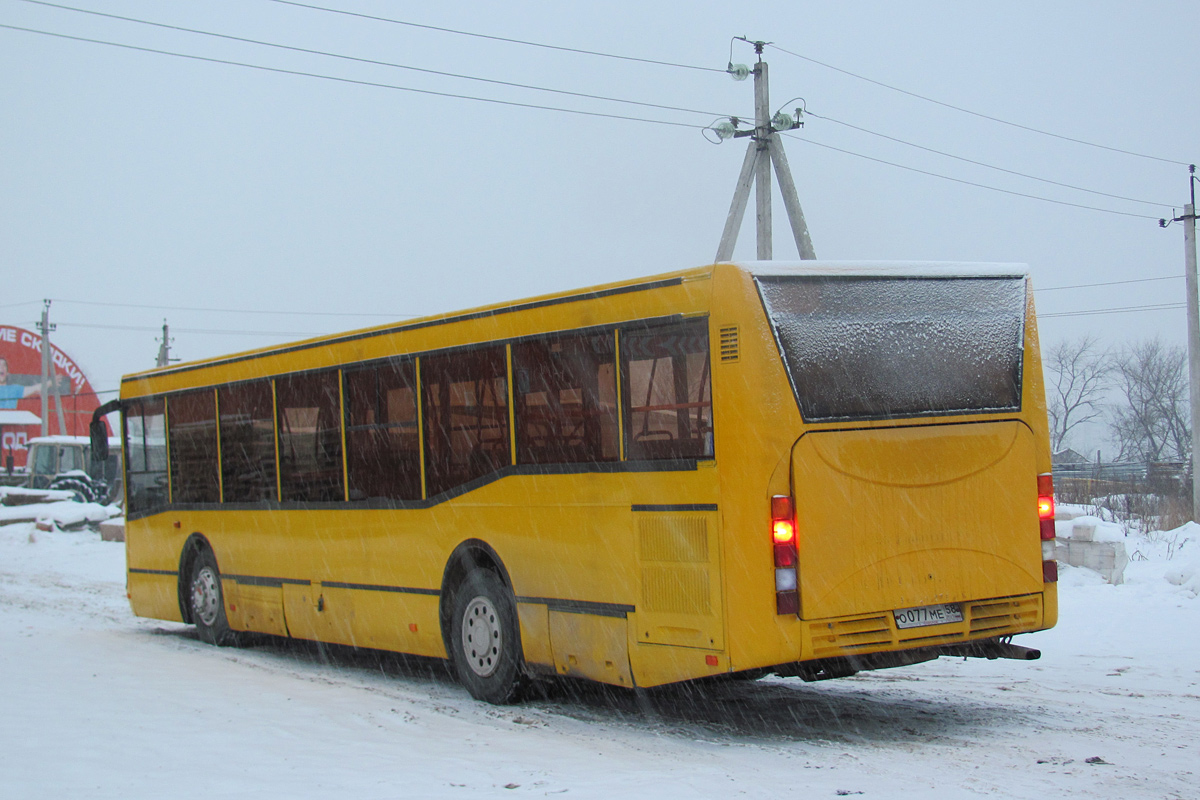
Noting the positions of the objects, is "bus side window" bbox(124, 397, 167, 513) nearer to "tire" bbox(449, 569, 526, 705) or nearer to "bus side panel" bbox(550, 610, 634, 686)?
"tire" bbox(449, 569, 526, 705)

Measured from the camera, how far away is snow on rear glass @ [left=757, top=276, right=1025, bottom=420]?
7.57 m

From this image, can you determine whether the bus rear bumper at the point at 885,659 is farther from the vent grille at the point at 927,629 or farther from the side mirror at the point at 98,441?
the side mirror at the point at 98,441

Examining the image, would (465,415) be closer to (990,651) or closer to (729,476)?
(729,476)

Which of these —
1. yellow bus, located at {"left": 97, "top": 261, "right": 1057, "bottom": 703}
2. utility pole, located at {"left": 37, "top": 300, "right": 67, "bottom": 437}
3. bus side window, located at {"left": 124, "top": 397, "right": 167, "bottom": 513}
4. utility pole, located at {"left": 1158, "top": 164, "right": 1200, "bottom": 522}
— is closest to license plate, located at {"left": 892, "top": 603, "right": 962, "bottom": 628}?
yellow bus, located at {"left": 97, "top": 261, "right": 1057, "bottom": 703}

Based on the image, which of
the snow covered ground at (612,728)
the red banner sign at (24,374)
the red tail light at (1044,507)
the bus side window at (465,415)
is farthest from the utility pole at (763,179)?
the red banner sign at (24,374)

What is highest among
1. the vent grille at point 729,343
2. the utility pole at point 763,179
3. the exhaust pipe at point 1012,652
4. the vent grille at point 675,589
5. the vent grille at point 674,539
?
the utility pole at point 763,179

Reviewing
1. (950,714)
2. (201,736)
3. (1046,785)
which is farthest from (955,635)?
Answer: (201,736)

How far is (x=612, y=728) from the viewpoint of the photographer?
8.44m

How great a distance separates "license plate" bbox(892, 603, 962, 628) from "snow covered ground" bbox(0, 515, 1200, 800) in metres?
0.71

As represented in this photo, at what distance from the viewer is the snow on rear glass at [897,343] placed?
7.57m

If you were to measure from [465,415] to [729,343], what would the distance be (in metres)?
2.99

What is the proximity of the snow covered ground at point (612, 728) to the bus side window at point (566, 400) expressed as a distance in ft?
6.35

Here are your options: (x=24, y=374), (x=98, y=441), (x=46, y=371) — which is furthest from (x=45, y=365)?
(x=98, y=441)

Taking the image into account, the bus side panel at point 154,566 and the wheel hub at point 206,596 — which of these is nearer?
the wheel hub at point 206,596
